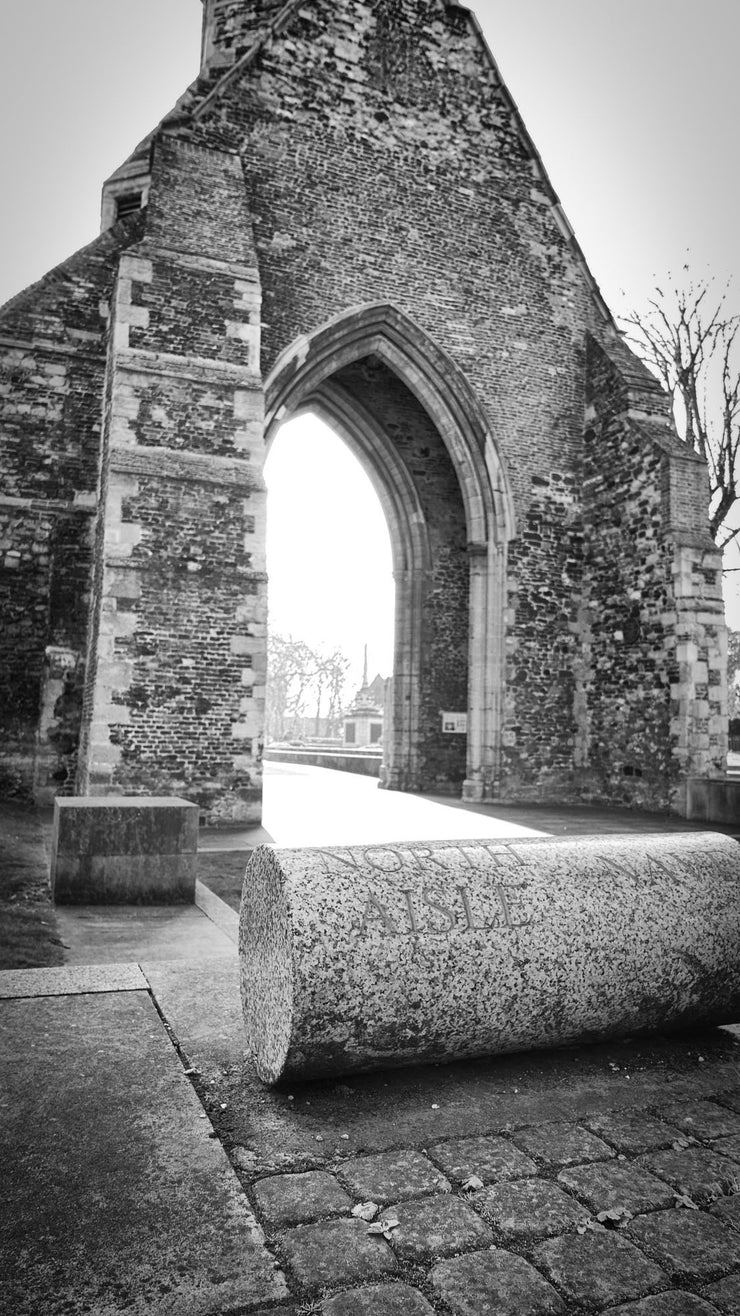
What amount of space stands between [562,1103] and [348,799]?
11.5 meters

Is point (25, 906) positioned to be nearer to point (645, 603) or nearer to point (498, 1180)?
point (498, 1180)

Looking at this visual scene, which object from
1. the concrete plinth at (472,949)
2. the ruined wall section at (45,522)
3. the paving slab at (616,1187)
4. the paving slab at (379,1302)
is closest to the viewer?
the paving slab at (379,1302)

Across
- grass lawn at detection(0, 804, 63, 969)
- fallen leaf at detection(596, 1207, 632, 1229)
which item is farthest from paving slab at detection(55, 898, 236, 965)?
fallen leaf at detection(596, 1207, 632, 1229)

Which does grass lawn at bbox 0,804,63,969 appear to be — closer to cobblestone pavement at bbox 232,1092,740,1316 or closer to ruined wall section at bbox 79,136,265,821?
ruined wall section at bbox 79,136,265,821

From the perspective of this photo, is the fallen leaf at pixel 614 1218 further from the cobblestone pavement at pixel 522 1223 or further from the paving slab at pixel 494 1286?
the paving slab at pixel 494 1286

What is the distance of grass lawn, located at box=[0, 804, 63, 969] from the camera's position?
4.32 meters

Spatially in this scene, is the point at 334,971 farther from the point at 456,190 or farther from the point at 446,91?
the point at 446,91

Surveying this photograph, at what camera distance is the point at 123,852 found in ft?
18.9

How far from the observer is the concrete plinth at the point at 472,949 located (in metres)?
2.38

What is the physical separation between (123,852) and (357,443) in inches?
501

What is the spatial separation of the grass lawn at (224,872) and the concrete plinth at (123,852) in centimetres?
46

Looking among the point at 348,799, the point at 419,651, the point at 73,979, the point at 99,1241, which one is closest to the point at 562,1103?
the point at 99,1241

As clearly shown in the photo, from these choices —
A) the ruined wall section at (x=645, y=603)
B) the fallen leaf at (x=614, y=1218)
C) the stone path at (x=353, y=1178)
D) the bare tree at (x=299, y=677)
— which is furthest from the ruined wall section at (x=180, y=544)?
the bare tree at (x=299, y=677)

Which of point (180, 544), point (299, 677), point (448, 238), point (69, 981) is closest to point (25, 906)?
point (69, 981)
